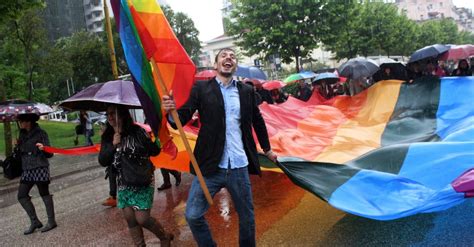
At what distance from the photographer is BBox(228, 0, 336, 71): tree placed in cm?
2164

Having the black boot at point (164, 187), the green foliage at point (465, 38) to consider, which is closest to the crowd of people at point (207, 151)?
the black boot at point (164, 187)

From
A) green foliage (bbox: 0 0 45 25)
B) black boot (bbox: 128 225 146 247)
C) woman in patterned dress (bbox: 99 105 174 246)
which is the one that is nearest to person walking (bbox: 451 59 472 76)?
woman in patterned dress (bbox: 99 105 174 246)

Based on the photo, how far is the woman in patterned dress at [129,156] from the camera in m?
4.05

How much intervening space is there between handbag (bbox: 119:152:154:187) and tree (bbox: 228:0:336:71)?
18140 mm

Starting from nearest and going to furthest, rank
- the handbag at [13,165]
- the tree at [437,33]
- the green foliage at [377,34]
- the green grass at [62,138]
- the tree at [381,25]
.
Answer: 1. the handbag at [13,165]
2. the green grass at [62,138]
3. the green foliage at [377,34]
4. the tree at [381,25]
5. the tree at [437,33]

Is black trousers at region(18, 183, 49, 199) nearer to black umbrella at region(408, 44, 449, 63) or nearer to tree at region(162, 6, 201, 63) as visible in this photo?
black umbrella at region(408, 44, 449, 63)

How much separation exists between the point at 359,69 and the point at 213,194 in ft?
23.7

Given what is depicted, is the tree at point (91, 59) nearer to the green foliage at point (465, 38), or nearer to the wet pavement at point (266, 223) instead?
the wet pavement at point (266, 223)

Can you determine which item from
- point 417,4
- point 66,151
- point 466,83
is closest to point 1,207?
point 66,151

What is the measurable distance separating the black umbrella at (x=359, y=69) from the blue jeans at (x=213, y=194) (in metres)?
6.90

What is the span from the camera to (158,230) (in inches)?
170

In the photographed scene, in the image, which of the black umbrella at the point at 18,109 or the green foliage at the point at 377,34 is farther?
the green foliage at the point at 377,34

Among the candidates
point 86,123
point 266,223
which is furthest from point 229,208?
point 86,123

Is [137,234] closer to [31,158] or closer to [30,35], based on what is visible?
[31,158]
